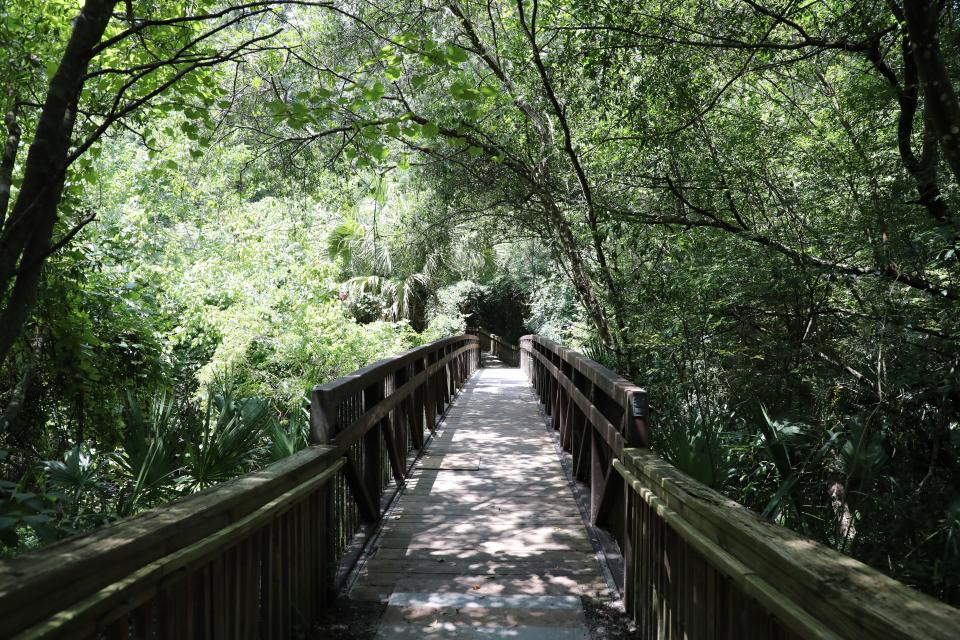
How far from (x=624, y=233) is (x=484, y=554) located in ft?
12.3

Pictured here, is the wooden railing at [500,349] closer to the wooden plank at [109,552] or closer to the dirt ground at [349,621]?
the dirt ground at [349,621]

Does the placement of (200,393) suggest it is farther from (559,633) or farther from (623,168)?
(559,633)

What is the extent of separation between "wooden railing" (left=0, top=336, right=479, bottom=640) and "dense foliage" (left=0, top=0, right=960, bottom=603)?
1.74 ft

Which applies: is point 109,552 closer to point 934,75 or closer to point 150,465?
point 150,465

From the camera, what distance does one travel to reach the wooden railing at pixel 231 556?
5.00ft

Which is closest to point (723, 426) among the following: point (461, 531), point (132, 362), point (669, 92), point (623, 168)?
point (461, 531)

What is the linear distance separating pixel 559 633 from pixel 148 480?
2.23 metres

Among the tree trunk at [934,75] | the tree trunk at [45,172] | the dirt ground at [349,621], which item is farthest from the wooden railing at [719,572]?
the tree trunk at [45,172]

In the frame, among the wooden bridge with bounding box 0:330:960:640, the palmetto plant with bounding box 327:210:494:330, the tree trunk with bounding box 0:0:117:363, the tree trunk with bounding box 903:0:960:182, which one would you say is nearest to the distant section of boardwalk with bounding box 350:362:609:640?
the wooden bridge with bounding box 0:330:960:640

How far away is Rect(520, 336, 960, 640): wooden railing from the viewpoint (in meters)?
1.42

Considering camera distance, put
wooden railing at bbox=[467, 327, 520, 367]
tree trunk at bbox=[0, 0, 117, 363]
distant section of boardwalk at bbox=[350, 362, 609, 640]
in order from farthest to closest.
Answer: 1. wooden railing at bbox=[467, 327, 520, 367]
2. distant section of boardwalk at bbox=[350, 362, 609, 640]
3. tree trunk at bbox=[0, 0, 117, 363]

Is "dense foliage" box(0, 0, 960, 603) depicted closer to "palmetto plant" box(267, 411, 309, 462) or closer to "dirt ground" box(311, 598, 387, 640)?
"palmetto plant" box(267, 411, 309, 462)

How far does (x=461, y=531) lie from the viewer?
4.86 meters

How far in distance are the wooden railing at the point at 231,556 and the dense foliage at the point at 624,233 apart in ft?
1.74
